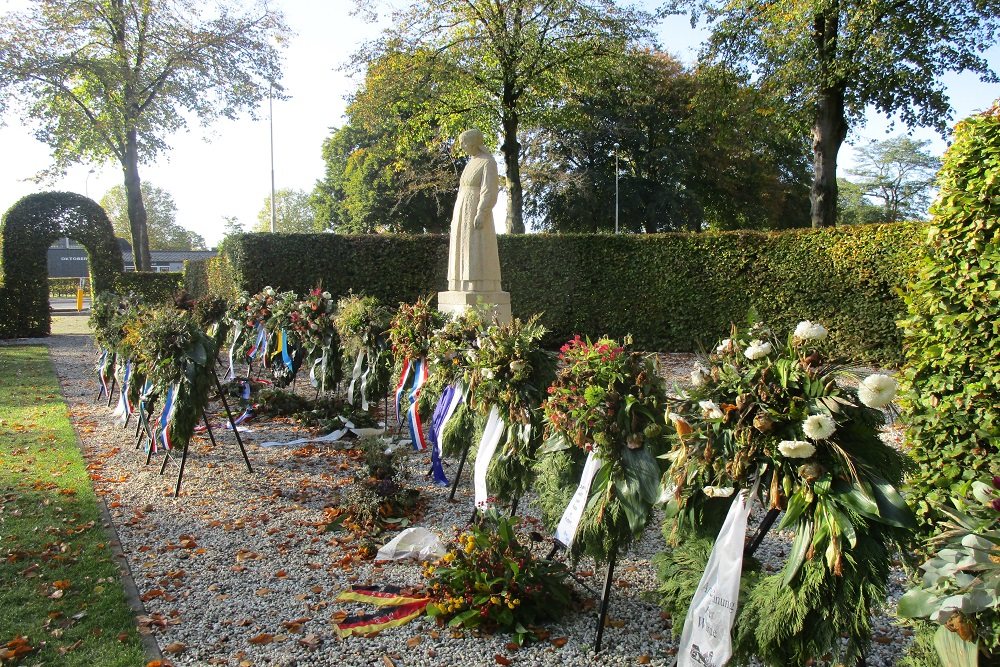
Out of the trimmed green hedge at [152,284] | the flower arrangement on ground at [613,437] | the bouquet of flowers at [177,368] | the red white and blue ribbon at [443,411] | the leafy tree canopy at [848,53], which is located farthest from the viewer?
the trimmed green hedge at [152,284]

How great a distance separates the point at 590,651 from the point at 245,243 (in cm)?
1331


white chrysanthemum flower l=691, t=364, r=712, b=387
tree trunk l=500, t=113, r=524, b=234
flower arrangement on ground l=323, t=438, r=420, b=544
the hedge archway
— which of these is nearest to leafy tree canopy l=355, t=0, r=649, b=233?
tree trunk l=500, t=113, r=524, b=234

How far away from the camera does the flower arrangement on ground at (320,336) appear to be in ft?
26.6

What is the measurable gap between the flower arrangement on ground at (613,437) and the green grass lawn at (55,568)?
2117 mm

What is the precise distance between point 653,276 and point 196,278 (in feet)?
47.6

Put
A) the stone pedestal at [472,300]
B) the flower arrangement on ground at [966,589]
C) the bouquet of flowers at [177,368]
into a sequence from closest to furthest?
the flower arrangement on ground at [966,589] → the bouquet of flowers at [177,368] → the stone pedestal at [472,300]

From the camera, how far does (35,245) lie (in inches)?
684

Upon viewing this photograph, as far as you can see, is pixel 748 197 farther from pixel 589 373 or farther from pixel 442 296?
pixel 589 373

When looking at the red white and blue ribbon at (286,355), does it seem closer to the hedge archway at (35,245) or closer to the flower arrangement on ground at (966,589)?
the flower arrangement on ground at (966,589)

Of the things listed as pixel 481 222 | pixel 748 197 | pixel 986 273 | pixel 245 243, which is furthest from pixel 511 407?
pixel 748 197

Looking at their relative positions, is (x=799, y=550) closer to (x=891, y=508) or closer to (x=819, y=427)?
(x=891, y=508)

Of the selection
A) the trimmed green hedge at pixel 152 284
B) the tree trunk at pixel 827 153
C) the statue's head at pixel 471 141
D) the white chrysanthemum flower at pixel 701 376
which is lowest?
the white chrysanthemum flower at pixel 701 376

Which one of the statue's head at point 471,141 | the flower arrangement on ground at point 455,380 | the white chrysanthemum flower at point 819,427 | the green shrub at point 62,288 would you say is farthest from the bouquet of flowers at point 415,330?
the green shrub at point 62,288

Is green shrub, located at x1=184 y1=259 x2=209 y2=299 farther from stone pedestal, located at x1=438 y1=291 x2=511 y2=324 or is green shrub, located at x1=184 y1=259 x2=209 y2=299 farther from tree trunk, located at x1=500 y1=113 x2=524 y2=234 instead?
stone pedestal, located at x1=438 y1=291 x2=511 y2=324
